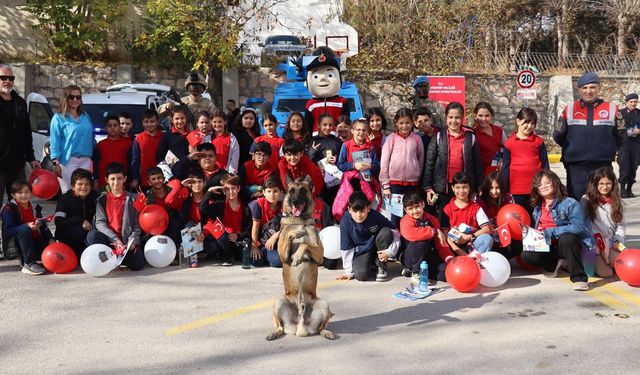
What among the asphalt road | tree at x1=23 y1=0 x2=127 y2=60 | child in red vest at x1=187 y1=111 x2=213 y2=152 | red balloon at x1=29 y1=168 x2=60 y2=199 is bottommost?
the asphalt road

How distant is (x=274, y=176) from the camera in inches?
285

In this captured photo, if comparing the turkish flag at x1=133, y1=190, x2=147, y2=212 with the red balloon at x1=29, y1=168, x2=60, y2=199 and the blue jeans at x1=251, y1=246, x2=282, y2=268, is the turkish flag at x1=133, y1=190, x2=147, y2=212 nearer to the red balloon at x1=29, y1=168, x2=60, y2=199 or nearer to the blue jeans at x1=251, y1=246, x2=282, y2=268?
the red balloon at x1=29, y1=168, x2=60, y2=199

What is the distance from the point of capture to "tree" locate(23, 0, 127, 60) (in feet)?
64.9

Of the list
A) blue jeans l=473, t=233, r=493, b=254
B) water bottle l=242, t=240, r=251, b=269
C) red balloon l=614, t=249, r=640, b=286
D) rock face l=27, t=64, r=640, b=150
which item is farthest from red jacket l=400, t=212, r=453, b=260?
rock face l=27, t=64, r=640, b=150

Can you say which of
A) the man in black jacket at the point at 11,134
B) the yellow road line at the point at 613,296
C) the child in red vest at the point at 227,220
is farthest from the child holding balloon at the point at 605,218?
the man in black jacket at the point at 11,134

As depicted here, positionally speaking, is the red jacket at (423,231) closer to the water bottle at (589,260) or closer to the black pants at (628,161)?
the water bottle at (589,260)

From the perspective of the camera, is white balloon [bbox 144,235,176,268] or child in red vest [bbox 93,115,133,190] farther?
child in red vest [bbox 93,115,133,190]

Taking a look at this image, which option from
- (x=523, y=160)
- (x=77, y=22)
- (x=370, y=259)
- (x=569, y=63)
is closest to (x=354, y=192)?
(x=370, y=259)

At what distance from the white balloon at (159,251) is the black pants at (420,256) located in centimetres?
241

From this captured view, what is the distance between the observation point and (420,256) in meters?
6.54

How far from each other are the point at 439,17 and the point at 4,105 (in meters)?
18.0

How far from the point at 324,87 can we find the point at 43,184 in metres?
4.44

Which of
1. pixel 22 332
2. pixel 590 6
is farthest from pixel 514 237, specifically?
pixel 590 6

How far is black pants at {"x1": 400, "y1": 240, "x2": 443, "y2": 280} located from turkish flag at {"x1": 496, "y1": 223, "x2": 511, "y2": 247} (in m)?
0.63
